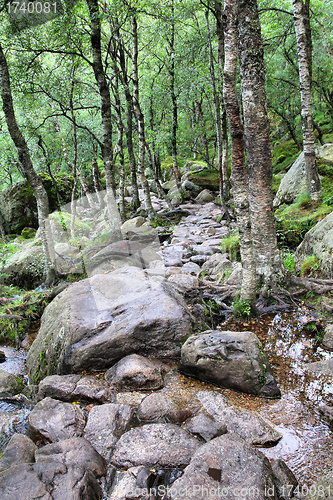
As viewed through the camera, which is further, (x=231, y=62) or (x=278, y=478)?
(x=231, y=62)

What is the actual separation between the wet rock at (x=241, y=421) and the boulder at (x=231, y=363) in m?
0.33

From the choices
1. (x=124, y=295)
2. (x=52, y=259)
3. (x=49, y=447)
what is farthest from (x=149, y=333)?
(x=52, y=259)

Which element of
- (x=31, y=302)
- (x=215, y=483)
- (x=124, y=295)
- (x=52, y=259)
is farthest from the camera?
(x=52, y=259)

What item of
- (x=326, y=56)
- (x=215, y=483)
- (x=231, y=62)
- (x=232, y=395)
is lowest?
(x=232, y=395)

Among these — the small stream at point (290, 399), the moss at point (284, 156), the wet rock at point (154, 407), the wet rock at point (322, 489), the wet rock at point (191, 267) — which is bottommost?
the small stream at point (290, 399)

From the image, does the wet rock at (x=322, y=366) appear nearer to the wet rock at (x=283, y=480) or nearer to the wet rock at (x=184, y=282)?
the wet rock at (x=283, y=480)

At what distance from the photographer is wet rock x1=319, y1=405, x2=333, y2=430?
3.29m

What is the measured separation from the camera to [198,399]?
12.8ft

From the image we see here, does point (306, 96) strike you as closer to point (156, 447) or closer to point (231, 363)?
point (231, 363)

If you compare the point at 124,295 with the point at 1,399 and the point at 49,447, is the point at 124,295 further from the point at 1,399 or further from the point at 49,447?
the point at 49,447

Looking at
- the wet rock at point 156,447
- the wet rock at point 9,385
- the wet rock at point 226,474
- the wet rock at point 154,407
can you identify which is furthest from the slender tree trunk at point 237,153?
the wet rock at point 9,385

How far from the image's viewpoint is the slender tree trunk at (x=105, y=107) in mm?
10062

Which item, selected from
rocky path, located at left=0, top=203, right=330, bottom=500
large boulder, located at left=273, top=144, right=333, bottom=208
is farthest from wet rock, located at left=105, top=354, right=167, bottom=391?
large boulder, located at left=273, top=144, right=333, bottom=208

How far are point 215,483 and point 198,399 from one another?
141 cm
